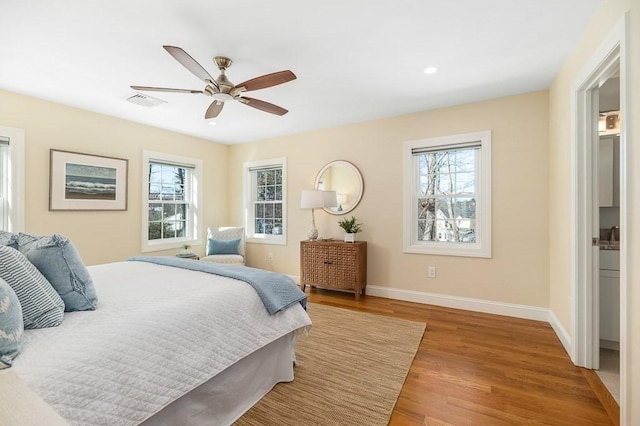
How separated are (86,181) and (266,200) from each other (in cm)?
247

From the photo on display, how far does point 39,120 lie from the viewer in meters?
3.22

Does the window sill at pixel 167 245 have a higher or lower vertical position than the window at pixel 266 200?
lower

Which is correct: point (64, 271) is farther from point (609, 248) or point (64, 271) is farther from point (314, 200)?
point (609, 248)

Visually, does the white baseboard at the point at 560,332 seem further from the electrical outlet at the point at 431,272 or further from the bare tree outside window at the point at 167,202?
the bare tree outside window at the point at 167,202

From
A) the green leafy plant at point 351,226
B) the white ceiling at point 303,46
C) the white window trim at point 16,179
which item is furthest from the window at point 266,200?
the white window trim at point 16,179

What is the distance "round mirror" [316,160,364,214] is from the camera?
4.18 m

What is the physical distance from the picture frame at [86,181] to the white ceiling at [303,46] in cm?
67

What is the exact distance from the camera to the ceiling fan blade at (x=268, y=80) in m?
2.08

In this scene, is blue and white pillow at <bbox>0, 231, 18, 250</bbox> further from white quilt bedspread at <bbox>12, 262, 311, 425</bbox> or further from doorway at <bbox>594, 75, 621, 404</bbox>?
doorway at <bbox>594, 75, 621, 404</bbox>

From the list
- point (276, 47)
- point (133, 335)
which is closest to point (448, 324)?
Answer: point (133, 335)

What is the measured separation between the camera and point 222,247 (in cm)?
459

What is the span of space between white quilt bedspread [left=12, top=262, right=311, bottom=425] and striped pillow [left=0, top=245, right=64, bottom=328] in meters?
0.05

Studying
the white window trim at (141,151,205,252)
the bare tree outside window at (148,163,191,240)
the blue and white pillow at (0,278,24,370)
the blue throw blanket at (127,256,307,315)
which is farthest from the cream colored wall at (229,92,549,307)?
the blue and white pillow at (0,278,24,370)

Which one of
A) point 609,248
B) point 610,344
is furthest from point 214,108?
point 610,344
